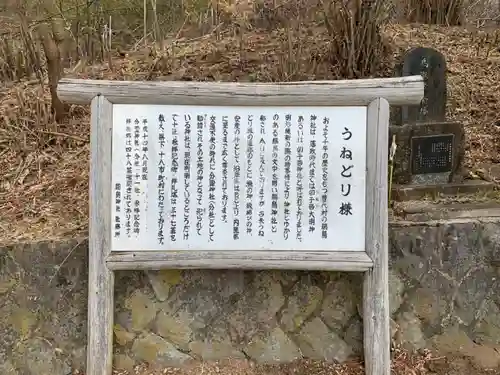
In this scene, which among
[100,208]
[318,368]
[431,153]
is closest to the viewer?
[100,208]

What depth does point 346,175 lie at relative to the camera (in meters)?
2.62

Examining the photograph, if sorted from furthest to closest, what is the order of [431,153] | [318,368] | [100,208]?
1. [431,153]
2. [318,368]
3. [100,208]

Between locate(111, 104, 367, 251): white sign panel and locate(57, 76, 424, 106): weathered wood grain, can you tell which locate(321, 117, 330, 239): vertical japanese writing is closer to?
locate(111, 104, 367, 251): white sign panel

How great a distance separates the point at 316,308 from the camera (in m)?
2.88

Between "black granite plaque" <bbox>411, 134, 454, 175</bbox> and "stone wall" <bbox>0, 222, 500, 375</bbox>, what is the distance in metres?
0.41

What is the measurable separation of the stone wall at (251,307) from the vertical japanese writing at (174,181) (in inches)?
12.4

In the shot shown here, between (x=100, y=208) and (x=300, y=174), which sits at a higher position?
(x=300, y=174)

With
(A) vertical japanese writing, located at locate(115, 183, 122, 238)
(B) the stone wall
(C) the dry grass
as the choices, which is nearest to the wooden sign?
(A) vertical japanese writing, located at locate(115, 183, 122, 238)

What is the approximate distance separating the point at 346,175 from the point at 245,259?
22.7 inches

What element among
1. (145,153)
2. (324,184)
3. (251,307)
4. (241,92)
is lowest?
(251,307)

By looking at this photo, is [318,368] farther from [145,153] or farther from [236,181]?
[145,153]

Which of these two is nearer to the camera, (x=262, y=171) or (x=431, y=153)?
(x=262, y=171)

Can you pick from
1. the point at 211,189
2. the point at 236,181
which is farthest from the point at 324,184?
the point at 211,189

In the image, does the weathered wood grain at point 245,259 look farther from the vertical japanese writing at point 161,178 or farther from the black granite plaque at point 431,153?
the black granite plaque at point 431,153
